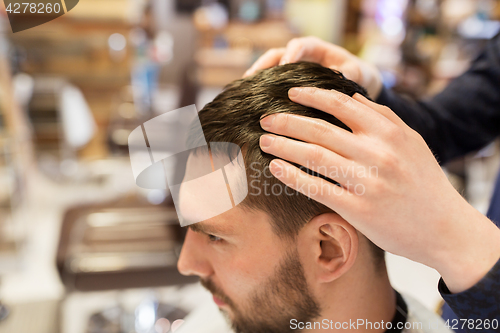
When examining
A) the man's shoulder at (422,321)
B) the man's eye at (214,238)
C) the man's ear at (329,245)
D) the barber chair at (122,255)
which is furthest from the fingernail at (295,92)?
the barber chair at (122,255)

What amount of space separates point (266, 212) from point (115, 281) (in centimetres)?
111

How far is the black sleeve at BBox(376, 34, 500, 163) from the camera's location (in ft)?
3.76

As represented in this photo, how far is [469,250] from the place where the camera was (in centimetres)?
53

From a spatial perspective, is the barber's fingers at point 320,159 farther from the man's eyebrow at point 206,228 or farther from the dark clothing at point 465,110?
the dark clothing at point 465,110

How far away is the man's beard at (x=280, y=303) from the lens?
77cm

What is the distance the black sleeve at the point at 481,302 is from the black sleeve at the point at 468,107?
639 millimetres

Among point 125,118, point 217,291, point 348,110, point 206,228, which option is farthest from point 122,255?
point 125,118

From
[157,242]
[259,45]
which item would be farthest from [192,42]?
[157,242]

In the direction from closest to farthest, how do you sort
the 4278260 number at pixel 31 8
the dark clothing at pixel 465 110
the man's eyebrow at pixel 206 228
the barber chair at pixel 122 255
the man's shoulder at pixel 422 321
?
the 4278260 number at pixel 31 8 < the man's eyebrow at pixel 206 228 < the man's shoulder at pixel 422 321 < the dark clothing at pixel 465 110 < the barber chair at pixel 122 255

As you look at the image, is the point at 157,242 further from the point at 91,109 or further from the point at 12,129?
the point at 91,109

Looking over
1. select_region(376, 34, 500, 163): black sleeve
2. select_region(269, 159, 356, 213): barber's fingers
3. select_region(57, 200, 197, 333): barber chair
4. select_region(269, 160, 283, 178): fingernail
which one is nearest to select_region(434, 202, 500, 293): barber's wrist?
select_region(269, 159, 356, 213): barber's fingers

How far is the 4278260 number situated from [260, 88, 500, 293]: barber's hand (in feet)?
1.53

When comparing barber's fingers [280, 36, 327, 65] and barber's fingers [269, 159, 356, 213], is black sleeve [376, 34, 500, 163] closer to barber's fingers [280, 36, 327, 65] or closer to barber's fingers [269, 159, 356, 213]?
barber's fingers [280, 36, 327, 65]

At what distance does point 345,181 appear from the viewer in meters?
0.52
